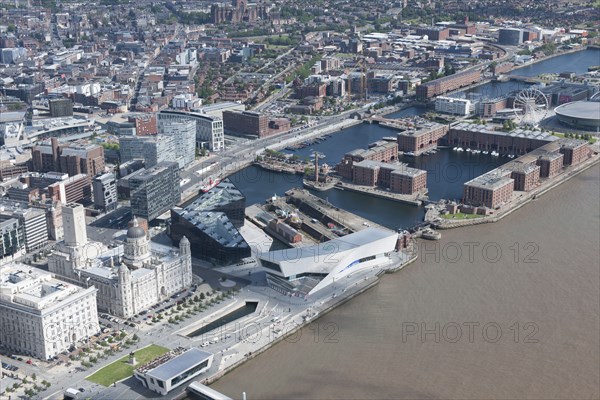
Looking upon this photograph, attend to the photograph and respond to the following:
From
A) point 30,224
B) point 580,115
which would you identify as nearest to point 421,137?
point 580,115

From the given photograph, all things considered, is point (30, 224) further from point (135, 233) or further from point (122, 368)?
point (122, 368)

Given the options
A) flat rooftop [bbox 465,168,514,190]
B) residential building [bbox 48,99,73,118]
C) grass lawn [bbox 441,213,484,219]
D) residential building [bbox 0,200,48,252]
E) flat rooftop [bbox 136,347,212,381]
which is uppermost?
residential building [bbox 48,99,73,118]

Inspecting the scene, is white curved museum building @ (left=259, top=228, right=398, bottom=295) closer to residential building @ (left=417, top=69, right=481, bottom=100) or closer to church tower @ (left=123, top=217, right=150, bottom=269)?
church tower @ (left=123, top=217, right=150, bottom=269)

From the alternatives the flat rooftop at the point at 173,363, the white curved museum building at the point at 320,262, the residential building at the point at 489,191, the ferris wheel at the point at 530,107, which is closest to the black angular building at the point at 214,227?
the white curved museum building at the point at 320,262

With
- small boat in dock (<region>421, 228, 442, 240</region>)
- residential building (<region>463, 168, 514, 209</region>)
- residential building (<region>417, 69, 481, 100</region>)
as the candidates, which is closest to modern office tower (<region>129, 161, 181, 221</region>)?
small boat in dock (<region>421, 228, 442, 240</region>)

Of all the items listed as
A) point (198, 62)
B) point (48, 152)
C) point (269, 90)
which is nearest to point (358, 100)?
point (269, 90)

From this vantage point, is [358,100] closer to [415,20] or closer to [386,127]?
[386,127]
